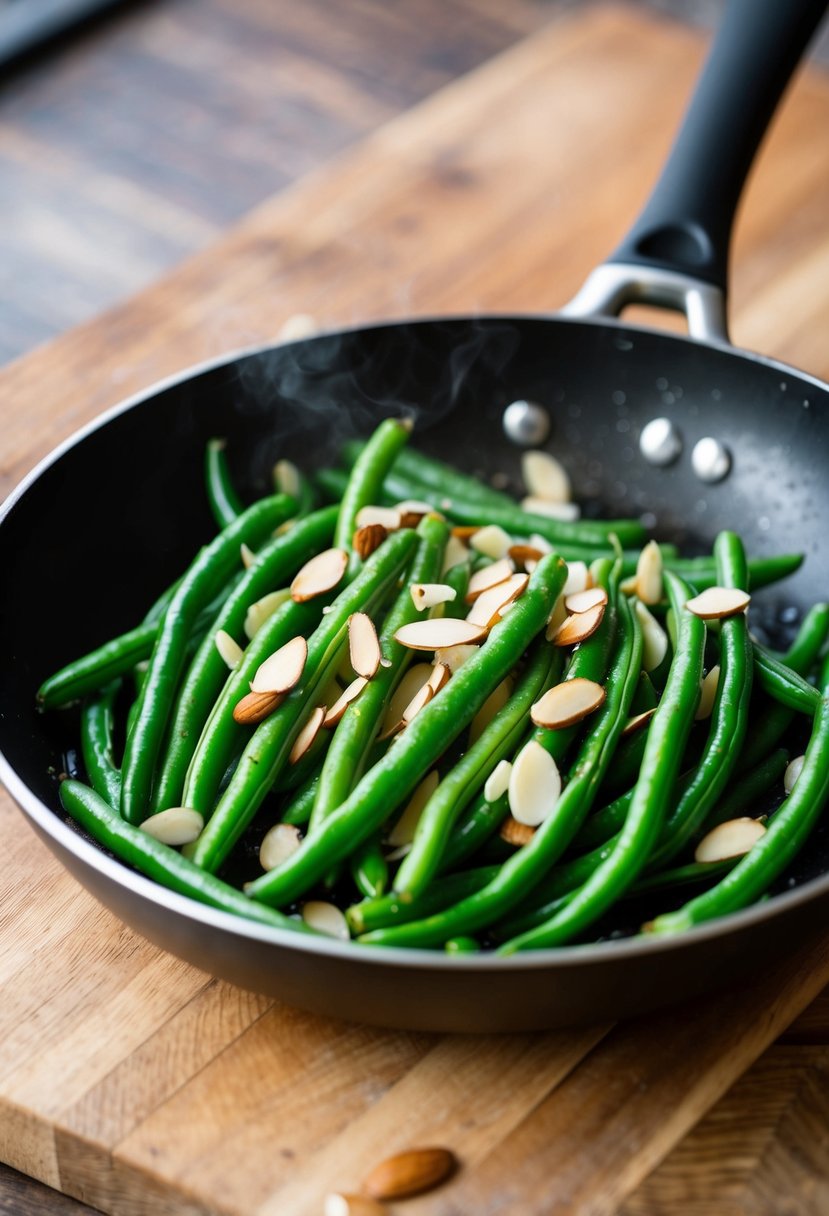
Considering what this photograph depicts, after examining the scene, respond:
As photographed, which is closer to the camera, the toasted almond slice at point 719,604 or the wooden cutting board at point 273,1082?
the wooden cutting board at point 273,1082

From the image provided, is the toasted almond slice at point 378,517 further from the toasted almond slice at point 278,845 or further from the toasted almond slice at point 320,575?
the toasted almond slice at point 278,845

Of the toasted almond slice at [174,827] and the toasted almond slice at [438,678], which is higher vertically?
the toasted almond slice at [438,678]

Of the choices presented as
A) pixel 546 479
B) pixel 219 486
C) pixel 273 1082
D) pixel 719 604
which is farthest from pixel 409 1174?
pixel 546 479

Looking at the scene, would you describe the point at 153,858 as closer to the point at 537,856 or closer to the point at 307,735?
the point at 307,735

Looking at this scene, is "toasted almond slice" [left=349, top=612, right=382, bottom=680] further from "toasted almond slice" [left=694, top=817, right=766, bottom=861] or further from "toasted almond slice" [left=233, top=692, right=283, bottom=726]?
"toasted almond slice" [left=694, top=817, right=766, bottom=861]

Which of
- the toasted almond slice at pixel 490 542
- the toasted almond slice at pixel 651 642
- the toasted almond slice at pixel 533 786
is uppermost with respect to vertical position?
the toasted almond slice at pixel 651 642

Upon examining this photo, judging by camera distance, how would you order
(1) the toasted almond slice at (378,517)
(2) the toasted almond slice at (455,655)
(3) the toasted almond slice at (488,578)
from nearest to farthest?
(2) the toasted almond slice at (455,655), (3) the toasted almond slice at (488,578), (1) the toasted almond slice at (378,517)

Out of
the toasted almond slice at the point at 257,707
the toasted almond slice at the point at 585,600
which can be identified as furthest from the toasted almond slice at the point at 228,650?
the toasted almond slice at the point at 585,600
